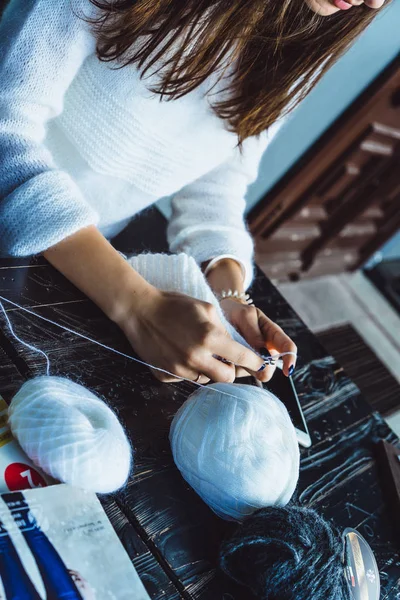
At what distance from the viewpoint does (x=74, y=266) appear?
2.11 feet

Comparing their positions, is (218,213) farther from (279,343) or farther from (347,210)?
(347,210)

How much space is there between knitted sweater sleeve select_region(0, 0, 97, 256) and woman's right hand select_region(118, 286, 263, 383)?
0.12 m

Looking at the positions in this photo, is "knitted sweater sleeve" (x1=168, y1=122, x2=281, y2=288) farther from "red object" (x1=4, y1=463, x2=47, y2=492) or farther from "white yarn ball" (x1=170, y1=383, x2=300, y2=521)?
"red object" (x1=4, y1=463, x2=47, y2=492)

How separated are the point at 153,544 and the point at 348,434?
409mm

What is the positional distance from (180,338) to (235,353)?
0.07 metres

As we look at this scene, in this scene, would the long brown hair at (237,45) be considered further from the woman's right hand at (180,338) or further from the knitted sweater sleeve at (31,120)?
the woman's right hand at (180,338)

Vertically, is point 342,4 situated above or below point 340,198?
above

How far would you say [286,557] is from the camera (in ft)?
1.61

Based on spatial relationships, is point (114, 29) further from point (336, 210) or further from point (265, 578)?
point (336, 210)

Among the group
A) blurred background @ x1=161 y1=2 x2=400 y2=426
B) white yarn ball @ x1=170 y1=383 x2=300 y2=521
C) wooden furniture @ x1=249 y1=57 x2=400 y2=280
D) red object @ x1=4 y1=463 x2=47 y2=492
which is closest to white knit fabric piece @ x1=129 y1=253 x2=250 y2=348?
white yarn ball @ x1=170 y1=383 x2=300 y2=521

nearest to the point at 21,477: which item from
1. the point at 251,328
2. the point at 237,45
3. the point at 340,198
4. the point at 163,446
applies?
the point at 163,446

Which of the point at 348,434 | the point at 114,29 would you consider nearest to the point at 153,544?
the point at 348,434

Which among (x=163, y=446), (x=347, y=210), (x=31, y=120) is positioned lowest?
(x=347, y=210)

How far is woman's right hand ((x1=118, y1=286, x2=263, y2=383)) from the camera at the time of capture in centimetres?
62
